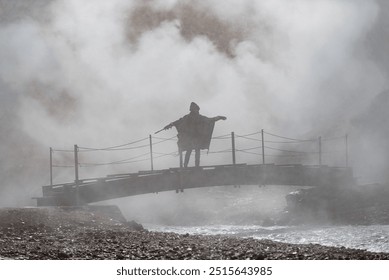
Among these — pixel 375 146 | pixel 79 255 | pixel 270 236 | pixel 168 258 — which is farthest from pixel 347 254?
pixel 375 146

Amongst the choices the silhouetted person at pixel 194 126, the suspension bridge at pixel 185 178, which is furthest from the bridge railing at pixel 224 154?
the silhouetted person at pixel 194 126

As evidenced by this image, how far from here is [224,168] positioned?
28.6m

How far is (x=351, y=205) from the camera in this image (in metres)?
30.6

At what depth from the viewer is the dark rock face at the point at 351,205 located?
2988cm

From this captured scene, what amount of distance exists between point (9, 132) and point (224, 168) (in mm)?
14769


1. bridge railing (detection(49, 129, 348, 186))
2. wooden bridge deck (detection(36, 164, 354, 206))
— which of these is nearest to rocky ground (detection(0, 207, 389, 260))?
wooden bridge deck (detection(36, 164, 354, 206))

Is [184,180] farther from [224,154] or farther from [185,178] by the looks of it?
[224,154]

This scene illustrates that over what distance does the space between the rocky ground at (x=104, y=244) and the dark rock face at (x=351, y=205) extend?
31.7 feet

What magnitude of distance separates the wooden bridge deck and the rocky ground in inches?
74.6

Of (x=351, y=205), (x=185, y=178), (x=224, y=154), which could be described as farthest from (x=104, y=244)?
(x=224, y=154)

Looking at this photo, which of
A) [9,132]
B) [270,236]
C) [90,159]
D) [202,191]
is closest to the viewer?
[270,236]

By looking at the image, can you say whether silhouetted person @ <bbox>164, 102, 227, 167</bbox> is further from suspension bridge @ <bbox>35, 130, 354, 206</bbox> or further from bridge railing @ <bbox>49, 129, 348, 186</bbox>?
bridge railing @ <bbox>49, 129, 348, 186</bbox>

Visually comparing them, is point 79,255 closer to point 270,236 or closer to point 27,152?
point 270,236

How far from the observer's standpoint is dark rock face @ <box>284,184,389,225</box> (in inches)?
1176
